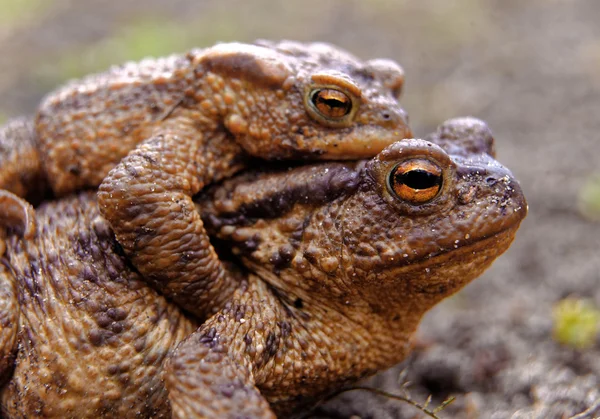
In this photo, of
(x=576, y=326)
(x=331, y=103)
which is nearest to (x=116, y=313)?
(x=331, y=103)

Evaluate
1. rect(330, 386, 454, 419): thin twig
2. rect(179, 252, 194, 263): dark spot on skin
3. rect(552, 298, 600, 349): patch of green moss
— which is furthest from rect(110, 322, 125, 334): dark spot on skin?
rect(552, 298, 600, 349): patch of green moss

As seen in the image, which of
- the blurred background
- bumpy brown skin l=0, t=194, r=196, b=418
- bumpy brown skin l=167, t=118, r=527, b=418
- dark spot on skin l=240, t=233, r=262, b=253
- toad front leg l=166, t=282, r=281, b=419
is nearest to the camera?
toad front leg l=166, t=282, r=281, b=419

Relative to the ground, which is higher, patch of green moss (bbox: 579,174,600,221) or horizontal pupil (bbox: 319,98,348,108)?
patch of green moss (bbox: 579,174,600,221)

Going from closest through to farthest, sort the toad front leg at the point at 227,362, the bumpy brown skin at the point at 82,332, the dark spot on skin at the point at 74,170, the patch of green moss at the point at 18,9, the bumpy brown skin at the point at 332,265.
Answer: the toad front leg at the point at 227,362 → the bumpy brown skin at the point at 332,265 → the bumpy brown skin at the point at 82,332 → the dark spot on skin at the point at 74,170 → the patch of green moss at the point at 18,9

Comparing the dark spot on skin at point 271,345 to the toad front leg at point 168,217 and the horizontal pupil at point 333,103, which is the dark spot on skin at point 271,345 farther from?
the horizontal pupil at point 333,103

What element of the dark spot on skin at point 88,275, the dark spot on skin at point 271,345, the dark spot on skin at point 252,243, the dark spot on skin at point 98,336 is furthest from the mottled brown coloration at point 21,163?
the dark spot on skin at point 271,345

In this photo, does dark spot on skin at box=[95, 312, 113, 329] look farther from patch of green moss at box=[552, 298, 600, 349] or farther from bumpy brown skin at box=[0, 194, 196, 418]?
patch of green moss at box=[552, 298, 600, 349]
